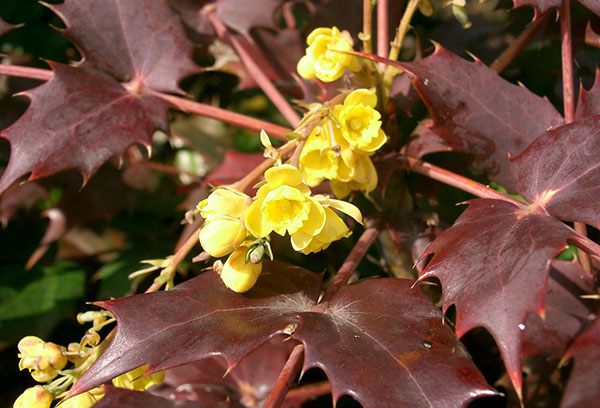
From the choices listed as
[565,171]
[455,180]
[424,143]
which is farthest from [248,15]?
[565,171]

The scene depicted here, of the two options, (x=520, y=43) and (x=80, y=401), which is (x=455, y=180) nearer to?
(x=520, y=43)

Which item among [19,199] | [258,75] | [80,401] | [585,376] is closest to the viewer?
[585,376]

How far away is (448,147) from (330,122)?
0.21m

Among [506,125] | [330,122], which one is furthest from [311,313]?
[506,125]

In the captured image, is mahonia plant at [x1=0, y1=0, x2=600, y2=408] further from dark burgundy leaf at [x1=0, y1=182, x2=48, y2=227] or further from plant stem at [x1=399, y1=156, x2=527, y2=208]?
dark burgundy leaf at [x1=0, y1=182, x2=48, y2=227]

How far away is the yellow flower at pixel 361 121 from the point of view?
2.95 feet

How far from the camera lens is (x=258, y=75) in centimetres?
131

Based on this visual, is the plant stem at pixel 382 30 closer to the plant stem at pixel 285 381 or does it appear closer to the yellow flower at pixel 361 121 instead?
the yellow flower at pixel 361 121

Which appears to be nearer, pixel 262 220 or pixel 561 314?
pixel 262 220

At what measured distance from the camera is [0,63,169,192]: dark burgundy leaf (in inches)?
42.4

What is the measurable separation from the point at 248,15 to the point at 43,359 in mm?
878

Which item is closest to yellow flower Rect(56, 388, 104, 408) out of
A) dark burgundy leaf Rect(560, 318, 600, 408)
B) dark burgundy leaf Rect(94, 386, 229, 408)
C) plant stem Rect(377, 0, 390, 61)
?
dark burgundy leaf Rect(94, 386, 229, 408)

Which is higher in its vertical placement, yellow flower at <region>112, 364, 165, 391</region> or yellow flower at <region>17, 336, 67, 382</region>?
yellow flower at <region>17, 336, 67, 382</region>

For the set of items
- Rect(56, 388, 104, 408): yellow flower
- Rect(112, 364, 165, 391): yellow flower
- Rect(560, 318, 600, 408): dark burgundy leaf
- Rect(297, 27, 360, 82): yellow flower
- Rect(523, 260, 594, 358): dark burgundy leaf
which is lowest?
Rect(112, 364, 165, 391): yellow flower
